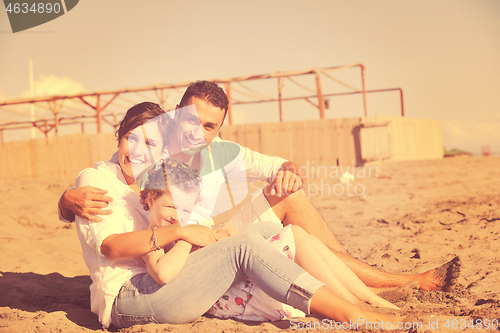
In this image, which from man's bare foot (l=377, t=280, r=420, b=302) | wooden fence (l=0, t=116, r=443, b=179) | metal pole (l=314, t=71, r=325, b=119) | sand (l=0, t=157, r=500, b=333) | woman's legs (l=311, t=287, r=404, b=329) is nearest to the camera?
woman's legs (l=311, t=287, r=404, b=329)

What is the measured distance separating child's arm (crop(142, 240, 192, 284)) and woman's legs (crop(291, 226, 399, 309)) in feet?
2.04

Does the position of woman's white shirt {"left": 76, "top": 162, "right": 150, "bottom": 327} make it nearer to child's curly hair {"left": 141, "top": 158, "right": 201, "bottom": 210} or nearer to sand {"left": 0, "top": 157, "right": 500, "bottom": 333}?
child's curly hair {"left": 141, "top": 158, "right": 201, "bottom": 210}

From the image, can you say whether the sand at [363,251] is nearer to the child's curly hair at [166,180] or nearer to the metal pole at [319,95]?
the child's curly hair at [166,180]

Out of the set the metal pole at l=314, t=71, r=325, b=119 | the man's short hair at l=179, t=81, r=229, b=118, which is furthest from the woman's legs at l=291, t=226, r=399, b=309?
the metal pole at l=314, t=71, r=325, b=119

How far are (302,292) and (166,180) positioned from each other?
870 millimetres

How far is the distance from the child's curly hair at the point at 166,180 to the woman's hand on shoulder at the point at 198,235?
0.21m

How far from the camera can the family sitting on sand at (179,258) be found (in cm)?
170

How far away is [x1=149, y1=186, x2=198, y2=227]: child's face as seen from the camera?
6.16 feet

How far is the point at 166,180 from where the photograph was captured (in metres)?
1.88

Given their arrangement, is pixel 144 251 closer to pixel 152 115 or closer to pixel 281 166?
pixel 152 115

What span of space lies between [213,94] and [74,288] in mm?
1837

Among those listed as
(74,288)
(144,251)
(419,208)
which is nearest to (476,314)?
(144,251)

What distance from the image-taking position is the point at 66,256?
3469 millimetres

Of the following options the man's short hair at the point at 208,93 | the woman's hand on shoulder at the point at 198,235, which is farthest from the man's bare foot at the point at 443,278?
the man's short hair at the point at 208,93
